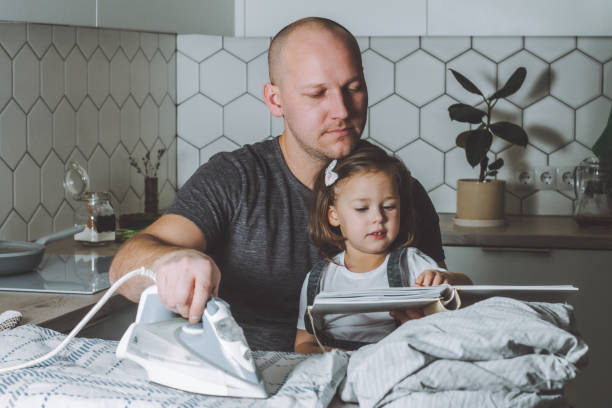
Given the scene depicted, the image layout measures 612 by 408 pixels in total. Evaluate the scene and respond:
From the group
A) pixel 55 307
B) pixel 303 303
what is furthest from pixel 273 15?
pixel 55 307

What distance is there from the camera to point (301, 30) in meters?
1.48

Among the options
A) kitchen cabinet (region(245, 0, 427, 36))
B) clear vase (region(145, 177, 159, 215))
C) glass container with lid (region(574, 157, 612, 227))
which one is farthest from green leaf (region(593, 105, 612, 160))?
clear vase (region(145, 177, 159, 215))

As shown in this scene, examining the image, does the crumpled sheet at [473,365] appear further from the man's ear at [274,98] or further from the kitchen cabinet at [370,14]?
the kitchen cabinet at [370,14]

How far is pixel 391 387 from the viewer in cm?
69

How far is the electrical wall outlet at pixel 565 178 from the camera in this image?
2477 millimetres

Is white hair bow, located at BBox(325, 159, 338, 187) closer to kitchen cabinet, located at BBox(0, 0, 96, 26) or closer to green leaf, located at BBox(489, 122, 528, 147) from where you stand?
kitchen cabinet, located at BBox(0, 0, 96, 26)

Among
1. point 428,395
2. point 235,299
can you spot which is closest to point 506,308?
point 428,395

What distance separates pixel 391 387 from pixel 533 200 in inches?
77.8

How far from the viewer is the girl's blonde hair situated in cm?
146

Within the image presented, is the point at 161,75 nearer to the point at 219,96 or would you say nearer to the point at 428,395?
the point at 219,96

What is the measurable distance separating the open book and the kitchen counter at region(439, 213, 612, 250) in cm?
115

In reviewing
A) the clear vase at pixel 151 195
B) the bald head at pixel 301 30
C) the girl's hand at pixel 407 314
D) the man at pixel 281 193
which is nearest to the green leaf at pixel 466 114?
the man at pixel 281 193

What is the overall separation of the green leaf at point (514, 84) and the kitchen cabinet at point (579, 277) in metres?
0.51

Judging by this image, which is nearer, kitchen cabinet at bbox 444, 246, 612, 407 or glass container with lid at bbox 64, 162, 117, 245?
glass container with lid at bbox 64, 162, 117, 245
